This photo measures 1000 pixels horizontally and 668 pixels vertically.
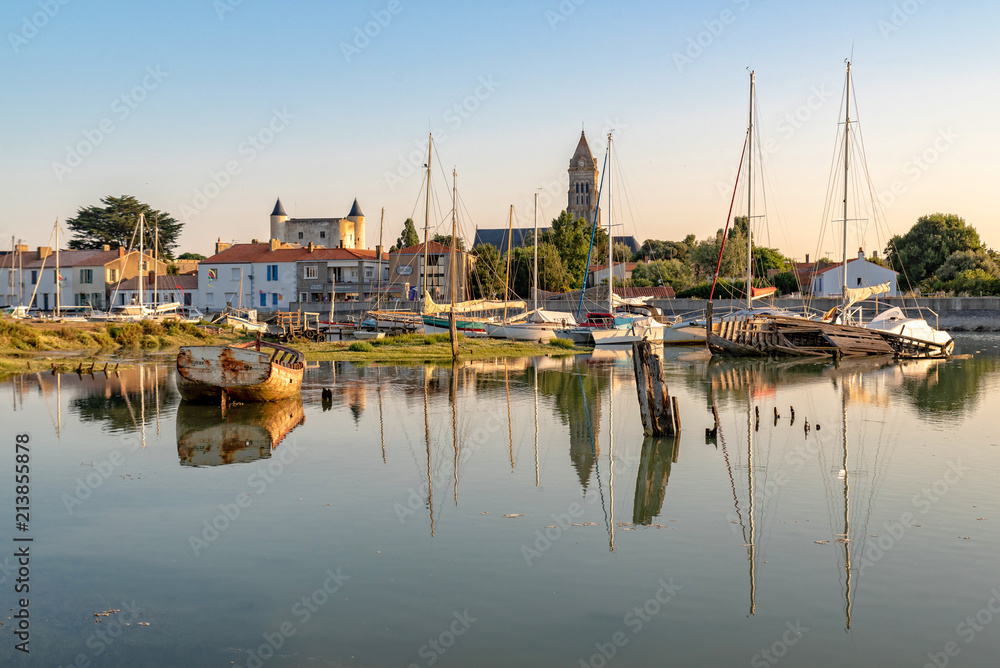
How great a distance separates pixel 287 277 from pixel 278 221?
44.2m

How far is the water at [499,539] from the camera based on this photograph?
816cm

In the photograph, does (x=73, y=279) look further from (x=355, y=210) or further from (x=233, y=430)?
(x=233, y=430)

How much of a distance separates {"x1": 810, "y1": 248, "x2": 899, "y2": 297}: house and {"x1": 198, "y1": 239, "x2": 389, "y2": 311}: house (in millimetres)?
43038

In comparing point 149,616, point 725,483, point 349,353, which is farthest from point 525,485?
point 349,353

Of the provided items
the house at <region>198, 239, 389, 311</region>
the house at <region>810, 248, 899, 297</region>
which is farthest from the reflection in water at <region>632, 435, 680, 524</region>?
the house at <region>198, 239, 389, 311</region>

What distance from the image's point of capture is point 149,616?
8.57 metres

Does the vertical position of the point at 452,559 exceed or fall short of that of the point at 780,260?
it falls short

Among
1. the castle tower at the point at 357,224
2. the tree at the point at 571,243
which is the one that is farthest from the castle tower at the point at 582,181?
the tree at the point at 571,243

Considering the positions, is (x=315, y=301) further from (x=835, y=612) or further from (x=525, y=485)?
(x=835, y=612)

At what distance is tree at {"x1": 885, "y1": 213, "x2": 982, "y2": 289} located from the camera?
297 ft

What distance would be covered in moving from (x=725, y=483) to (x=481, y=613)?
699 centimetres

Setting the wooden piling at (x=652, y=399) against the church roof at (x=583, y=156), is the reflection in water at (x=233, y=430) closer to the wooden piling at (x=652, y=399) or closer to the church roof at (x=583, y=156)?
the wooden piling at (x=652, y=399)

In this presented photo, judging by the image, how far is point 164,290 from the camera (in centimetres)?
9238

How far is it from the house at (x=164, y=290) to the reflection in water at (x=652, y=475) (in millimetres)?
78043
